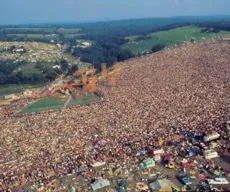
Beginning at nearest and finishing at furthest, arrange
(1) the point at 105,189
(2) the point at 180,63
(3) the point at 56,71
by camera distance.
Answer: (1) the point at 105,189 < (2) the point at 180,63 < (3) the point at 56,71

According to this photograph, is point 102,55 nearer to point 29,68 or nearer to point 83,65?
point 83,65

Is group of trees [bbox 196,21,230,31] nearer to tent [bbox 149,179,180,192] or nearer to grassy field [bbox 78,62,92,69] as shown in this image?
grassy field [bbox 78,62,92,69]

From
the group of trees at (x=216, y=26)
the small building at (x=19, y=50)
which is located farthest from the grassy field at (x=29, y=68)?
the group of trees at (x=216, y=26)

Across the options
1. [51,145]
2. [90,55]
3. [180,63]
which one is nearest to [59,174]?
[51,145]

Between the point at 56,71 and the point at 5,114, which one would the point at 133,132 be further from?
the point at 56,71

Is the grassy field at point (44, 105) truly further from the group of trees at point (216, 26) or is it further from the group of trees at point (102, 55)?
the group of trees at point (216, 26)

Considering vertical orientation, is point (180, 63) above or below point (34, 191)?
above

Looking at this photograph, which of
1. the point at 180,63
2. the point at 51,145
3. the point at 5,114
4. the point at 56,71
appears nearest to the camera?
the point at 51,145
